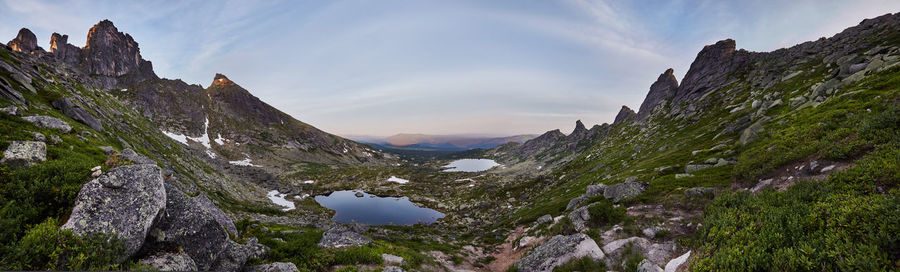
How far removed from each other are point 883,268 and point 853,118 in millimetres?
24760

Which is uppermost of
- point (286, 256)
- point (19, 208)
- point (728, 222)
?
point (19, 208)

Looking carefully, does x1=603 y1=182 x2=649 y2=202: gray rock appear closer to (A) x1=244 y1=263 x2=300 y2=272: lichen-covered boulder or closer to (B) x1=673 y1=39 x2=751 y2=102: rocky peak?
(A) x1=244 y1=263 x2=300 y2=272: lichen-covered boulder

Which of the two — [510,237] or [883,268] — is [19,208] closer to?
[883,268]

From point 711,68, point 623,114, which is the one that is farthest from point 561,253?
point 623,114

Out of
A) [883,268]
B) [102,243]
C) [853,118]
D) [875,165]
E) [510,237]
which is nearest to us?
[883,268]

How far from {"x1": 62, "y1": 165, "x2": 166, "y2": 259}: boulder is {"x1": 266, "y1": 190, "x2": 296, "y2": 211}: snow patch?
6514 centimetres

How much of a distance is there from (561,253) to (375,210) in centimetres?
7220

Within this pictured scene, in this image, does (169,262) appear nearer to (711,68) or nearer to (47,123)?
(47,123)

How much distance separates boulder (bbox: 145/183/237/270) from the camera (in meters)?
10.0

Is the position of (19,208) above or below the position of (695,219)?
above

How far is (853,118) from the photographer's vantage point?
19.4 meters

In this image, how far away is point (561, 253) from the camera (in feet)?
55.2

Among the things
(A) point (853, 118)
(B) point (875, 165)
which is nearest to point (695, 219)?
(B) point (875, 165)

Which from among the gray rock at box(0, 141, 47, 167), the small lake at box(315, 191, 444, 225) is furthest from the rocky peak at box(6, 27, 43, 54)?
the gray rock at box(0, 141, 47, 167)
